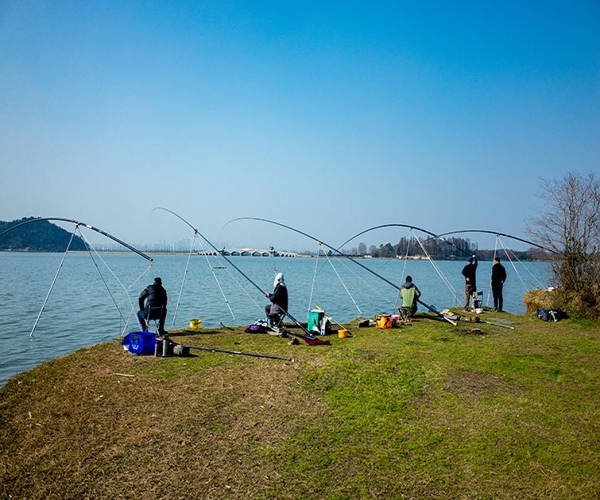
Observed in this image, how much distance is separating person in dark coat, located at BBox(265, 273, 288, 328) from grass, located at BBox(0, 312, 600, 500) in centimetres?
248

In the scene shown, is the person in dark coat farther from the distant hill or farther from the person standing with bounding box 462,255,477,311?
the distant hill

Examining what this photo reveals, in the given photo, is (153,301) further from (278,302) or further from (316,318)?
(316,318)

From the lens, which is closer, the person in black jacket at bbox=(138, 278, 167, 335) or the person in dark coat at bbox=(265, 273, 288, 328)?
the person in black jacket at bbox=(138, 278, 167, 335)

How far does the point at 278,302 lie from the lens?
41.5 feet

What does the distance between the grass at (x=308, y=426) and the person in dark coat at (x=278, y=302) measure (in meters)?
2.48

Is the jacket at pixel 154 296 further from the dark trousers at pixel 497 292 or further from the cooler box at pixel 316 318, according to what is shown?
the dark trousers at pixel 497 292

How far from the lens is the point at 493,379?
8.29 m

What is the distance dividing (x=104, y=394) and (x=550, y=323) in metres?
14.2

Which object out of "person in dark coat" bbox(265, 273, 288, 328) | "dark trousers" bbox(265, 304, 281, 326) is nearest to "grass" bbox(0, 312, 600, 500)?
"person in dark coat" bbox(265, 273, 288, 328)

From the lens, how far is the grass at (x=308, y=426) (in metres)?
4.95

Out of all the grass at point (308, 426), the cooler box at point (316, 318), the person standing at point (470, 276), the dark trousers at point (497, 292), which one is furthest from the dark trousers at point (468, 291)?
the cooler box at point (316, 318)

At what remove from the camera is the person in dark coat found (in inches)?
494

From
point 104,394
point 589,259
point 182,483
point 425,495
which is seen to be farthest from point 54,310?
point 589,259

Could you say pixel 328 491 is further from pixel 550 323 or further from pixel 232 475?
pixel 550 323
